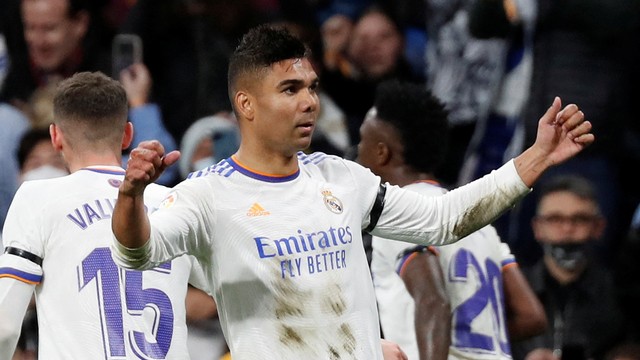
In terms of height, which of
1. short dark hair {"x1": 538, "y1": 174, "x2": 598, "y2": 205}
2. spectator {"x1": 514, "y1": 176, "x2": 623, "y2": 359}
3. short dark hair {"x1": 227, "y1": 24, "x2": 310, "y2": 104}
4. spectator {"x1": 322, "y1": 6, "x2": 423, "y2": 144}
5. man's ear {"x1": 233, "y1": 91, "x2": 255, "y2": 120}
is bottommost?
spectator {"x1": 514, "y1": 176, "x2": 623, "y2": 359}

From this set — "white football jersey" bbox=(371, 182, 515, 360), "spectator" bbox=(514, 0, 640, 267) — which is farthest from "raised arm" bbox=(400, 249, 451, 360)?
"spectator" bbox=(514, 0, 640, 267)

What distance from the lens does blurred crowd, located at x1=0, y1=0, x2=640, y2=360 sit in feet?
32.9

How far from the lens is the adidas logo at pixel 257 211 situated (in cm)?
528

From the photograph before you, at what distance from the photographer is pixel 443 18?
10805mm

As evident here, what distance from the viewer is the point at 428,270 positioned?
21.9 feet

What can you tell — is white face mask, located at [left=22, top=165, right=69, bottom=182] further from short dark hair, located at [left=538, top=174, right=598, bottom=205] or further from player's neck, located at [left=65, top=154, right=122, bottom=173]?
player's neck, located at [left=65, top=154, right=122, bottom=173]

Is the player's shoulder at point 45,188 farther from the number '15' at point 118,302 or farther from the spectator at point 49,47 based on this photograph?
the spectator at point 49,47

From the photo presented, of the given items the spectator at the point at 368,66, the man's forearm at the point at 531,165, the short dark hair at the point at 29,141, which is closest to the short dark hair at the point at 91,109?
the man's forearm at the point at 531,165

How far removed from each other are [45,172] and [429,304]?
4.03 metres

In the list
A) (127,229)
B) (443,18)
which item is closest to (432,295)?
(127,229)

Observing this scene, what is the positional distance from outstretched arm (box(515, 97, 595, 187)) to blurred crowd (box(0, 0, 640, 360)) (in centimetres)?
420

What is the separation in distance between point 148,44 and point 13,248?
5035mm

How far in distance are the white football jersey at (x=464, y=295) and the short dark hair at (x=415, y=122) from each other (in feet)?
0.70

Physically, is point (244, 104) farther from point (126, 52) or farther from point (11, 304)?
point (126, 52)
